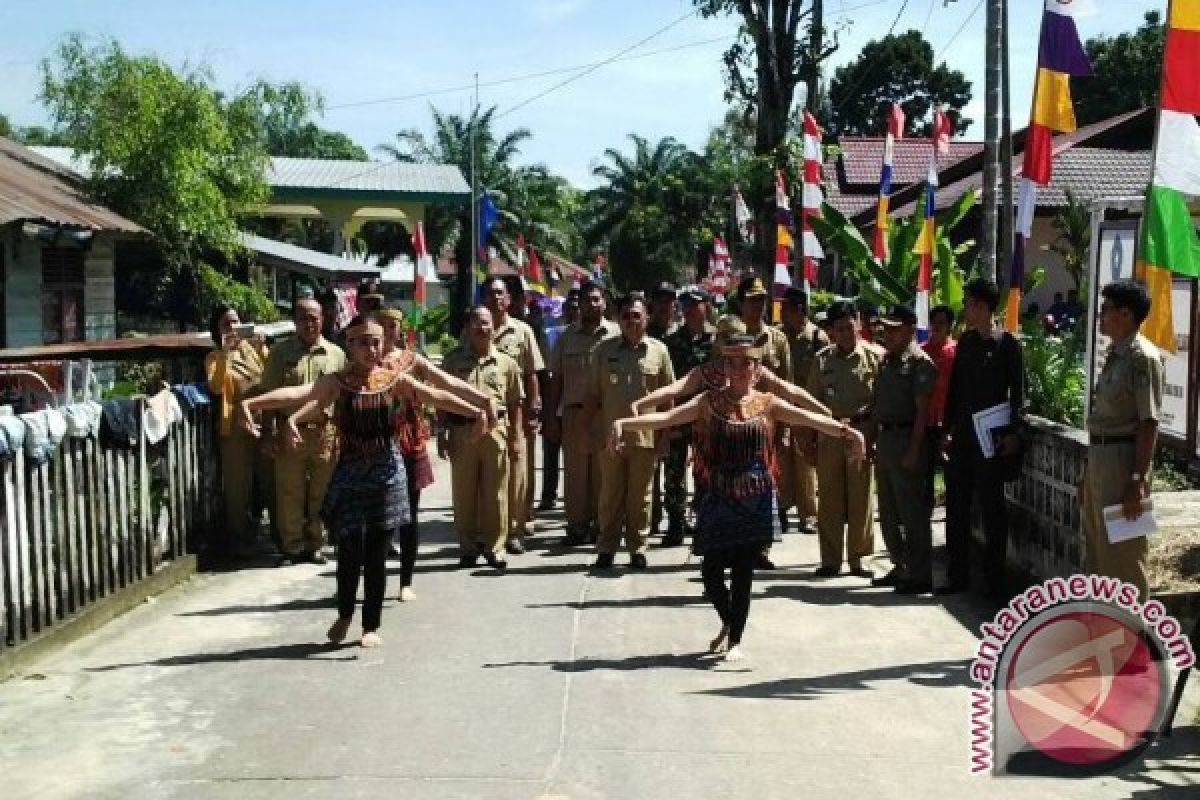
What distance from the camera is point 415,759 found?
218 inches

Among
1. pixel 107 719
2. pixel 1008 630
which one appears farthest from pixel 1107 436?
pixel 107 719

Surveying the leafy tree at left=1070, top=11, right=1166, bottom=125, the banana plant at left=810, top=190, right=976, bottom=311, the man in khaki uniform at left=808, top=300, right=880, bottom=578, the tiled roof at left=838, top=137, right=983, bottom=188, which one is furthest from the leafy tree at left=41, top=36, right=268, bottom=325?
the leafy tree at left=1070, top=11, right=1166, bottom=125

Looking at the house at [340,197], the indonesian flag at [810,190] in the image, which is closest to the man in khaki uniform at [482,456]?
the indonesian flag at [810,190]

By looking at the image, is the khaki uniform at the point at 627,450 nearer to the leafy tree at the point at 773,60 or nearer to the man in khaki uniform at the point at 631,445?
the man in khaki uniform at the point at 631,445

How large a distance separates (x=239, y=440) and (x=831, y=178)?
1335 inches

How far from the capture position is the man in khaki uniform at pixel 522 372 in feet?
35.0

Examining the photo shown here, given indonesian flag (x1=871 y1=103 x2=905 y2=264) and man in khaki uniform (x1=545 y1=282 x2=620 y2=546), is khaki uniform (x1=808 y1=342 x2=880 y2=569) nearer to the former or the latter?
man in khaki uniform (x1=545 y1=282 x2=620 y2=546)

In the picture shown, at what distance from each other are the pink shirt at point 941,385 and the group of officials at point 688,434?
18mm

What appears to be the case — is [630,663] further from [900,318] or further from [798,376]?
[798,376]

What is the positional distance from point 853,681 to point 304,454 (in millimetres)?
4898

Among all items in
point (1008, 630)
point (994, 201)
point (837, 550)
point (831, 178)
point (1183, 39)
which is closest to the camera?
point (1183, 39)

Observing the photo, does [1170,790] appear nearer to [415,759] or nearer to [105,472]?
[415,759]

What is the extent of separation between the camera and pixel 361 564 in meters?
7.54

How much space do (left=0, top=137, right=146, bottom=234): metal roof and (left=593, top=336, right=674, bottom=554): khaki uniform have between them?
21.7ft
